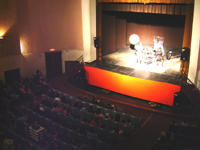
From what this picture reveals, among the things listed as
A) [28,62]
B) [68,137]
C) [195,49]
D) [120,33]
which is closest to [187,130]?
[68,137]

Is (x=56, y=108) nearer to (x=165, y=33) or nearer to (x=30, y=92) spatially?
(x=30, y=92)

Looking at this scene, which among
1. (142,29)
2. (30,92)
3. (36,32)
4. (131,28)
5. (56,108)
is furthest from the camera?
(131,28)

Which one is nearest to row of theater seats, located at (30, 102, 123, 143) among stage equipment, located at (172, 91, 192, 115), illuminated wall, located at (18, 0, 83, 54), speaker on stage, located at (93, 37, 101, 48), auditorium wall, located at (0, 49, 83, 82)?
stage equipment, located at (172, 91, 192, 115)

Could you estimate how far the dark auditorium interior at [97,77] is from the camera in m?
6.92

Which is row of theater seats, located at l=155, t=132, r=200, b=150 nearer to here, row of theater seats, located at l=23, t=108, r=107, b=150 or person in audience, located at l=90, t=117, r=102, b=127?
row of theater seats, located at l=23, t=108, r=107, b=150

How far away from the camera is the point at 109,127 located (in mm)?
7520

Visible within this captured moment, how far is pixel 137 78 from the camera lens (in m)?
10.8

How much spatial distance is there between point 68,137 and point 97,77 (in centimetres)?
618

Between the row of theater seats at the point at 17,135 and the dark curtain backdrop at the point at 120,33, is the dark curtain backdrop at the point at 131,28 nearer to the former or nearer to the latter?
the dark curtain backdrop at the point at 120,33

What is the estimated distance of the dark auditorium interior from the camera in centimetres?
692

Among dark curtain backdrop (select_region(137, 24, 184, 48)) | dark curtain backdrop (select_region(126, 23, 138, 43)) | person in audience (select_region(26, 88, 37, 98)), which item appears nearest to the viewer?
person in audience (select_region(26, 88, 37, 98))

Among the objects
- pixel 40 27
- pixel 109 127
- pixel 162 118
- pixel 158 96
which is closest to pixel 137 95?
pixel 158 96

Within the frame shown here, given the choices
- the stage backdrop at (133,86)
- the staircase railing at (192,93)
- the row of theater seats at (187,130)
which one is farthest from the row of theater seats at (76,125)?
the stage backdrop at (133,86)

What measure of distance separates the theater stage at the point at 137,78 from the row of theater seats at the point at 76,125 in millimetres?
3766
